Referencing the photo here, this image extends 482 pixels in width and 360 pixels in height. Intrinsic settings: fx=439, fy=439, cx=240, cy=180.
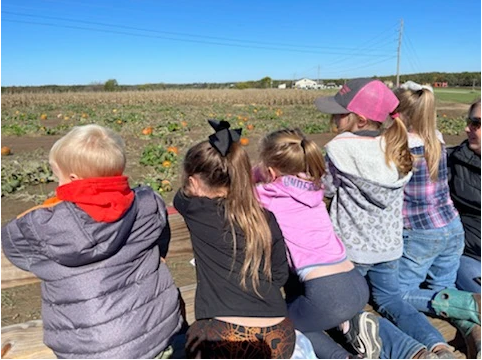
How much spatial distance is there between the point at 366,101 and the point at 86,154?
154 cm

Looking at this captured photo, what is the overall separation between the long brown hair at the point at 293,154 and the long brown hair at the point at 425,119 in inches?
31.6

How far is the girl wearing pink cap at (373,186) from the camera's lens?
2375 millimetres

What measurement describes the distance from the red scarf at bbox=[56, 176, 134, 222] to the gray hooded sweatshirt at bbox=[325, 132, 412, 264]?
1210 millimetres

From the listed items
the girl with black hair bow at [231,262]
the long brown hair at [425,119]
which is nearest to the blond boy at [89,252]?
the girl with black hair bow at [231,262]

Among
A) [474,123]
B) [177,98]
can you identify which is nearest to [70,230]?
[474,123]

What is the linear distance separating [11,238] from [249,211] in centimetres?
94

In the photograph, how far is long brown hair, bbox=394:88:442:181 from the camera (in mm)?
2607

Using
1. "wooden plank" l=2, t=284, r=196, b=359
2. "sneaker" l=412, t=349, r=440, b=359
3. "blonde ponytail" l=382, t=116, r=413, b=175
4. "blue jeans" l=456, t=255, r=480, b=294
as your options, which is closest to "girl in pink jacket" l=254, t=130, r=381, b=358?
"sneaker" l=412, t=349, r=440, b=359

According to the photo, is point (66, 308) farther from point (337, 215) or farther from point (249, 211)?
point (337, 215)

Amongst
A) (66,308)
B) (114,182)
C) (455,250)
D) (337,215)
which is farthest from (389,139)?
(66,308)

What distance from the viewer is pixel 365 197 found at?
245cm

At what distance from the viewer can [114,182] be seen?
172cm

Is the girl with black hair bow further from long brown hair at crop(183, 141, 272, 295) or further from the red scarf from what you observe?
the red scarf

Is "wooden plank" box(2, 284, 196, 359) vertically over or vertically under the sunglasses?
under
